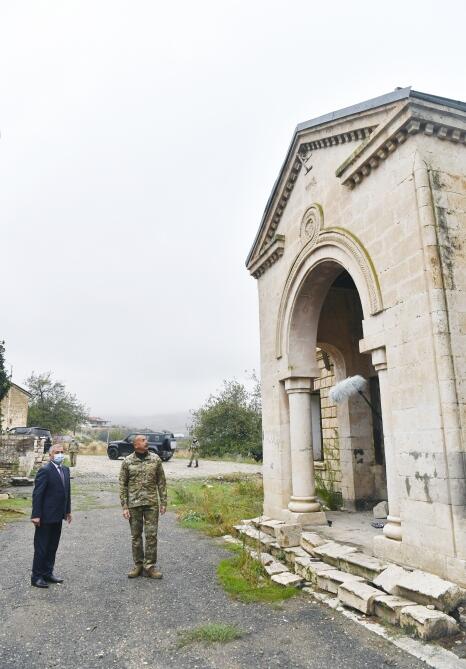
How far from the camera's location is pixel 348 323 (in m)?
10.2

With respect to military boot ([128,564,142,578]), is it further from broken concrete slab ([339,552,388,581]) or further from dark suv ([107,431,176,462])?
dark suv ([107,431,176,462])

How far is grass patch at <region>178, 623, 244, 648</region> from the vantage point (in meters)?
4.03

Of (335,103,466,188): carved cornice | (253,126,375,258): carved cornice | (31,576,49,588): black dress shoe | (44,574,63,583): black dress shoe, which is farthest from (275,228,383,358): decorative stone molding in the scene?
(31,576,49,588): black dress shoe

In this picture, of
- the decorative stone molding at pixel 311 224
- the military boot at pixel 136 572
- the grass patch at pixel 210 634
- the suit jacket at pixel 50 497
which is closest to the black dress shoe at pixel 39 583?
the suit jacket at pixel 50 497

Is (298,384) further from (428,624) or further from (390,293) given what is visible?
(428,624)

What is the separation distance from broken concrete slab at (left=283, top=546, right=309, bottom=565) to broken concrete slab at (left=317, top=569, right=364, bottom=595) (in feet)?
2.50

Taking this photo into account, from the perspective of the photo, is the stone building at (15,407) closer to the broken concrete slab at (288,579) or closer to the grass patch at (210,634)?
the broken concrete slab at (288,579)

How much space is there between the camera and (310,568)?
219 inches

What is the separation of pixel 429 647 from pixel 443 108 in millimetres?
5374

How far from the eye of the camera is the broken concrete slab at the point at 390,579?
4559mm

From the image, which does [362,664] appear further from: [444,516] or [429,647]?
[444,516]

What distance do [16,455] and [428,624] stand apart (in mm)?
16811

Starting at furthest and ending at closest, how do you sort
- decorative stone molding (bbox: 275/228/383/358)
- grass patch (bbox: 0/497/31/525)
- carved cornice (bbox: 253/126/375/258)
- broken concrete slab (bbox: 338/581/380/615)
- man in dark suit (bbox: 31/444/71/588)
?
grass patch (bbox: 0/497/31/525) → carved cornice (bbox: 253/126/375/258) → decorative stone molding (bbox: 275/228/383/358) → man in dark suit (bbox: 31/444/71/588) → broken concrete slab (bbox: 338/581/380/615)

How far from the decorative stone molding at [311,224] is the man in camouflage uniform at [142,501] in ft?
13.2
